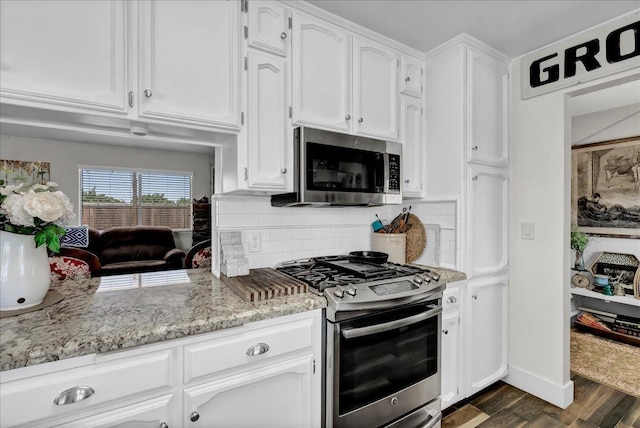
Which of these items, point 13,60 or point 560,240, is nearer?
point 13,60

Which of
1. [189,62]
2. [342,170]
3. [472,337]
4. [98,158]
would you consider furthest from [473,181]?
[98,158]

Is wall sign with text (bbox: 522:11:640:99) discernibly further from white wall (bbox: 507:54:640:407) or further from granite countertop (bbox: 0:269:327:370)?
granite countertop (bbox: 0:269:327:370)

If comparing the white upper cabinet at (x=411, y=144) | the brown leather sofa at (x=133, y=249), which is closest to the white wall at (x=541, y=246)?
the white upper cabinet at (x=411, y=144)

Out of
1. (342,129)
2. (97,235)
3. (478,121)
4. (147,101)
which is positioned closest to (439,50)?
(478,121)

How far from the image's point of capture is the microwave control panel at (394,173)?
2.02 m

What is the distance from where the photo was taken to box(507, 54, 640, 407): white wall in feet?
6.81

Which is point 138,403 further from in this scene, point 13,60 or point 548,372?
point 548,372

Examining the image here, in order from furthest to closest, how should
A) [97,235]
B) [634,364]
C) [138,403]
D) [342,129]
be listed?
[97,235] < [634,364] < [342,129] < [138,403]

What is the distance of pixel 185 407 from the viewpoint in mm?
1114

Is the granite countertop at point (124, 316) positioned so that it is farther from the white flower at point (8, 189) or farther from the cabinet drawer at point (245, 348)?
the white flower at point (8, 189)

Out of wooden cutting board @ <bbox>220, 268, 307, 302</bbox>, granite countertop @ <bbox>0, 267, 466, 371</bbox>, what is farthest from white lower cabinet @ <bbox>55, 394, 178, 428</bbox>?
wooden cutting board @ <bbox>220, 268, 307, 302</bbox>

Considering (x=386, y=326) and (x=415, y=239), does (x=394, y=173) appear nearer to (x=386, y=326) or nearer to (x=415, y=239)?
(x=415, y=239)

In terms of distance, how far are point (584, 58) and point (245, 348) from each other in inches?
99.0

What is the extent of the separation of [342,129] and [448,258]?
111 cm
